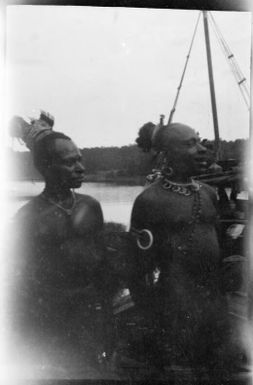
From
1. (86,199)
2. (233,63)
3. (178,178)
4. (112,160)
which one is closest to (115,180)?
(112,160)

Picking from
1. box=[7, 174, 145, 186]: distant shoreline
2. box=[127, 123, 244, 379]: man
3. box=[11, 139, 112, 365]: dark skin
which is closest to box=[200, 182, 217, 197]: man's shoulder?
box=[127, 123, 244, 379]: man

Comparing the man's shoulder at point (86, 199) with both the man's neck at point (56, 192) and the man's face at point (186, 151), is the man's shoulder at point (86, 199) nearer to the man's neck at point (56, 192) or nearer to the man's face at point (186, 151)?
the man's neck at point (56, 192)

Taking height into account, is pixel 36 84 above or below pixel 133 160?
above

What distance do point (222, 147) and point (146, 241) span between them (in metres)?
0.69

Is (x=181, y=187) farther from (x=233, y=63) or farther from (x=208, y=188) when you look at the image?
(x=233, y=63)

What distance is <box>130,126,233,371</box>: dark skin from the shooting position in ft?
9.53

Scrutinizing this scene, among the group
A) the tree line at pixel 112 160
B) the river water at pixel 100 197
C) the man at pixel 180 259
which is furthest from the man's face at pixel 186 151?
the river water at pixel 100 197

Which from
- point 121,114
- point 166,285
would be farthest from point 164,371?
point 121,114

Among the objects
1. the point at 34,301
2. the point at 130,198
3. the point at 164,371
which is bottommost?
the point at 164,371

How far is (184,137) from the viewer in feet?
9.44

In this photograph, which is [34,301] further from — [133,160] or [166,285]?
[133,160]

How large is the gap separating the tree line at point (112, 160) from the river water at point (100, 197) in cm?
5

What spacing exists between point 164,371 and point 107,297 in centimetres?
50

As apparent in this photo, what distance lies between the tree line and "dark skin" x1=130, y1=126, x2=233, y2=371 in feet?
0.50
